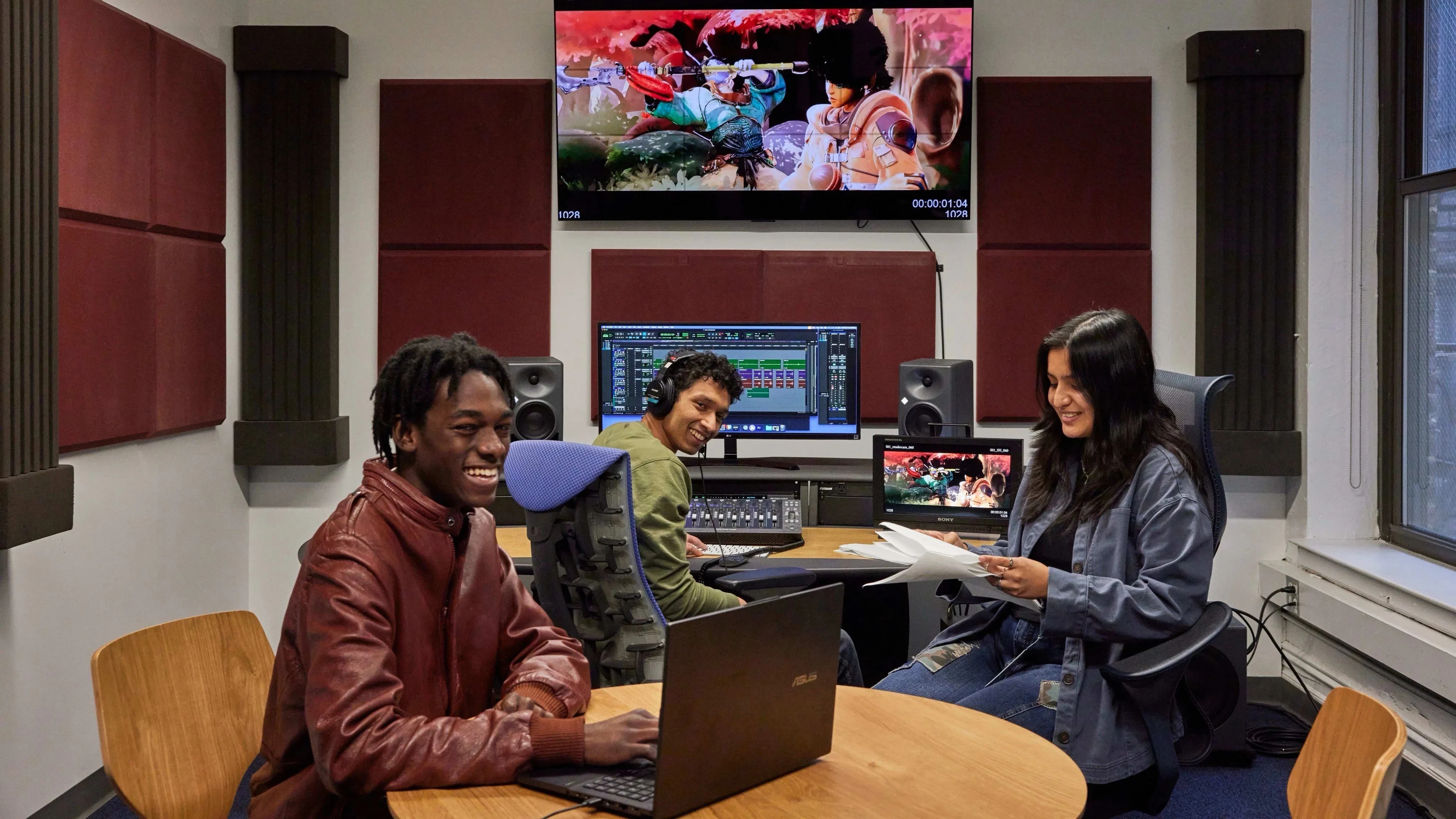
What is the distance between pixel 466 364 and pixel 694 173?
8.65 ft

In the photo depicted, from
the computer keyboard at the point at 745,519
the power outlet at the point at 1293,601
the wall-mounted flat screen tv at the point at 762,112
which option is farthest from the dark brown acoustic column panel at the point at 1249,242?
the computer keyboard at the point at 745,519

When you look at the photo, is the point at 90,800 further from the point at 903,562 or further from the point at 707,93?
the point at 707,93

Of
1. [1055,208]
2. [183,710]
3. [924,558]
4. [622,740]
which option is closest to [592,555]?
[924,558]

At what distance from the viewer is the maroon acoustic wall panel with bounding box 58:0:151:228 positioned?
2.94m

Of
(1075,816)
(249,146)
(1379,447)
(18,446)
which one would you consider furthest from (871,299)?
(1075,816)

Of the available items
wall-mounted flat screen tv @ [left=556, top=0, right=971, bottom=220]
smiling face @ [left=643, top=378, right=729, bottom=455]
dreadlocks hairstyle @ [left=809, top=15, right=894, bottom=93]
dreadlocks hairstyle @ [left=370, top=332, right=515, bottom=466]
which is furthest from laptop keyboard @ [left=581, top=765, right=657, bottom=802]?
dreadlocks hairstyle @ [left=809, top=15, right=894, bottom=93]

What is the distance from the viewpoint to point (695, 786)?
4.24 feet

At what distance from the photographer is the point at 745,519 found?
3350 millimetres

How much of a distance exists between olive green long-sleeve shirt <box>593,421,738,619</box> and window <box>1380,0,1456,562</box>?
2.30 meters

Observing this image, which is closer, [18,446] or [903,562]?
[903,562]

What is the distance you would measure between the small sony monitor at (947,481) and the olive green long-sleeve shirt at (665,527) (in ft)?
2.98

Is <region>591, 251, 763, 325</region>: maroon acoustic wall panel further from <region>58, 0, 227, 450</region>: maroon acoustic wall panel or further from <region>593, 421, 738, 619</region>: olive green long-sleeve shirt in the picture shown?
<region>593, 421, 738, 619</region>: olive green long-sleeve shirt

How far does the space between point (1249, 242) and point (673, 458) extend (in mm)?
2522

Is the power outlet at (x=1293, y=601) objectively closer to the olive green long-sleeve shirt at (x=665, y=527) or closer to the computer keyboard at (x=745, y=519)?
the computer keyboard at (x=745, y=519)
